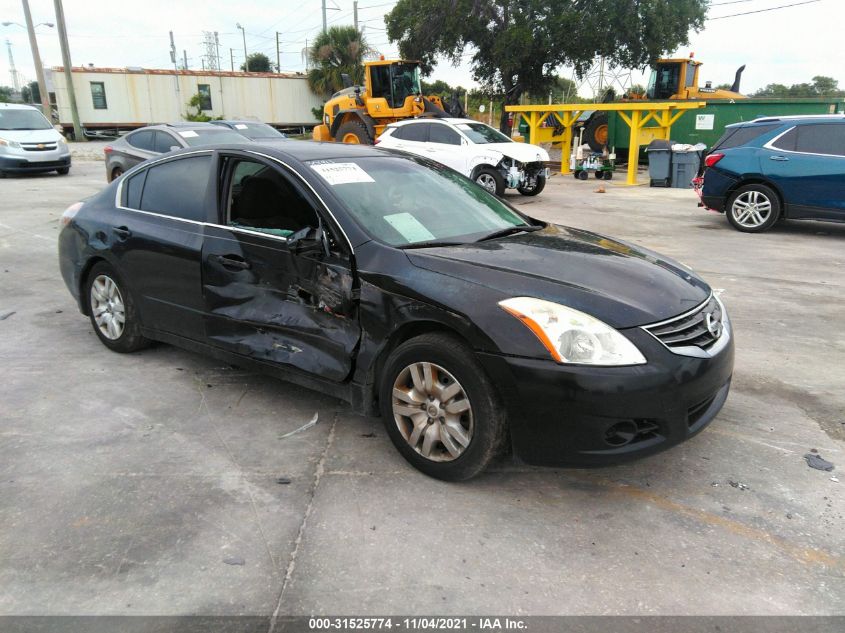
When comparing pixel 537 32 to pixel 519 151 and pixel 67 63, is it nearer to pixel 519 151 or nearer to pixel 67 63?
pixel 519 151

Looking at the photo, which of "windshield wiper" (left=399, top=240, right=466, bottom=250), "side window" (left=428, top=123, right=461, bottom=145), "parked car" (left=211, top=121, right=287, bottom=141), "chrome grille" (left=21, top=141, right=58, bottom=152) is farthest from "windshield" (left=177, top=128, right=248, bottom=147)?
"windshield wiper" (left=399, top=240, right=466, bottom=250)

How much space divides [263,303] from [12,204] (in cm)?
1171

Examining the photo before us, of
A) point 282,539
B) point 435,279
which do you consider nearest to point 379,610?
point 282,539

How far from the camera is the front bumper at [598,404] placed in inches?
107

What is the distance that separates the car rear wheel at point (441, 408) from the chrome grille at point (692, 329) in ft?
2.55

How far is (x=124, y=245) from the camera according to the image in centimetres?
456

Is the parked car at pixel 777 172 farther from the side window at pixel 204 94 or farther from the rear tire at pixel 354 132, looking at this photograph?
the side window at pixel 204 94

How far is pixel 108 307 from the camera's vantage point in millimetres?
4848

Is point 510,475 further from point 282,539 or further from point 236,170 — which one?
point 236,170

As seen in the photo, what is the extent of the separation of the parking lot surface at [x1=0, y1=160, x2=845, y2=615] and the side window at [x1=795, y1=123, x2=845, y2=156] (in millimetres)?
5930

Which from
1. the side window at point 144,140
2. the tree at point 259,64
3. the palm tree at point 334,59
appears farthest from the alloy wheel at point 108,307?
the tree at point 259,64

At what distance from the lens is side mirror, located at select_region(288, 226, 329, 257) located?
3.40 metres

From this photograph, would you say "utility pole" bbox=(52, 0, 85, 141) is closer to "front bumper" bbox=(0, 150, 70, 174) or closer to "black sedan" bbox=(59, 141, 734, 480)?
"front bumper" bbox=(0, 150, 70, 174)

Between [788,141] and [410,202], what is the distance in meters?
8.15
